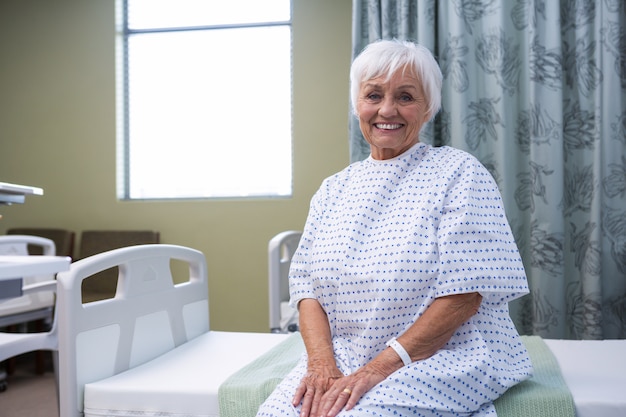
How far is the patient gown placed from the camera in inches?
60.5

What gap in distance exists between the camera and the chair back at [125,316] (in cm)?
180

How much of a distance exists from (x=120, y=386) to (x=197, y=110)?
10.6 ft

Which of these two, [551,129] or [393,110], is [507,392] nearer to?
[393,110]

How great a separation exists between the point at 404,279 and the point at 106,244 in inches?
135

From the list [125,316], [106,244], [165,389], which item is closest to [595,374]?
[165,389]

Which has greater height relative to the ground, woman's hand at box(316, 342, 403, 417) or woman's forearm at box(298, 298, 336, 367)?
woman's forearm at box(298, 298, 336, 367)

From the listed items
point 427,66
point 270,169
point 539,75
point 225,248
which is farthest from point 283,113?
point 427,66

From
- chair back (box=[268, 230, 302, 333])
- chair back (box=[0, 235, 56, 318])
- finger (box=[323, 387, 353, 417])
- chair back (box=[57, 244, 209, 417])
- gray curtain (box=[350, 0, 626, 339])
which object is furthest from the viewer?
chair back (box=[0, 235, 56, 318])

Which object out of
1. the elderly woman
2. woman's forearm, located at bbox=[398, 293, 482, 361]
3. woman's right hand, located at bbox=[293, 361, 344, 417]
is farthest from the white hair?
woman's right hand, located at bbox=[293, 361, 344, 417]

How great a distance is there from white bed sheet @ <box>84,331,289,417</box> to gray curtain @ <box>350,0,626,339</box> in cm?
174

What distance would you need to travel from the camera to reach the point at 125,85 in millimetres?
4836

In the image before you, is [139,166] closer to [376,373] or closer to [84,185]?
[84,185]

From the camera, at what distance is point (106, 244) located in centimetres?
458

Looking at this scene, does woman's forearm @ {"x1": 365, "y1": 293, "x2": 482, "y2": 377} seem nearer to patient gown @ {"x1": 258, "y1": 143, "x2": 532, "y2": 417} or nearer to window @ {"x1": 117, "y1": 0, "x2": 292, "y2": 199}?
patient gown @ {"x1": 258, "y1": 143, "x2": 532, "y2": 417}
